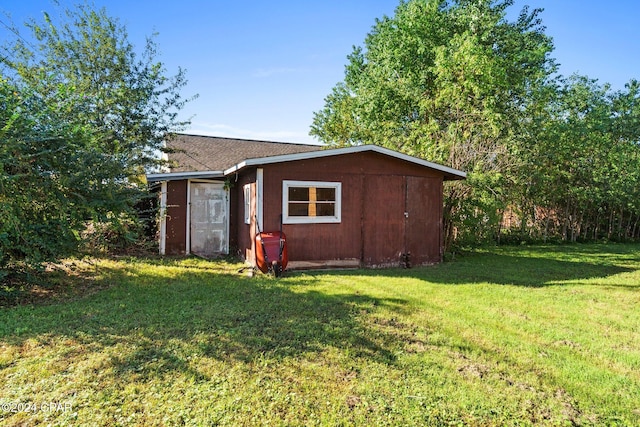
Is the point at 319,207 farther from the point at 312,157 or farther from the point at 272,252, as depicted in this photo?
the point at 272,252

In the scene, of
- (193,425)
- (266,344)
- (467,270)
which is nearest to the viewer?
(193,425)

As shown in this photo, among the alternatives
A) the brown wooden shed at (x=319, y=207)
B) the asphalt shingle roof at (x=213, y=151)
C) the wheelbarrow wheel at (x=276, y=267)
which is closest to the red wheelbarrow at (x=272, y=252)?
the wheelbarrow wheel at (x=276, y=267)

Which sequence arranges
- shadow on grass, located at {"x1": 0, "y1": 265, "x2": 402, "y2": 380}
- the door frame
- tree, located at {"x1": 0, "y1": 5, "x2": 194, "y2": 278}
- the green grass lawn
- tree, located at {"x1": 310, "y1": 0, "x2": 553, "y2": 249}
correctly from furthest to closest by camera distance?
tree, located at {"x1": 310, "y1": 0, "x2": 553, "y2": 249}, the door frame, tree, located at {"x1": 0, "y1": 5, "x2": 194, "y2": 278}, shadow on grass, located at {"x1": 0, "y1": 265, "x2": 402, "y2": 380}, the green grass lawn

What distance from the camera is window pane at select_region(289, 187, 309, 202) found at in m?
7.61

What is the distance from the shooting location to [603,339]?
13.1ft

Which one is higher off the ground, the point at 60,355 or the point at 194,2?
the point at 194,2

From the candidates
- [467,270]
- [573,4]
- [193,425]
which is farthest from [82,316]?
[573,4]

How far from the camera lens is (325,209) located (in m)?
7.85

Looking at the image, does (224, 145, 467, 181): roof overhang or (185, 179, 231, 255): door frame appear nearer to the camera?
(224, 145, 467, 181): roof overhang

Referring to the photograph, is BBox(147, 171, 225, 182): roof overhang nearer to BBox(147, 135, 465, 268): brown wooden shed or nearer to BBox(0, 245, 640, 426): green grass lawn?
BBox(147, 135, 465, 268): brown wooden shed

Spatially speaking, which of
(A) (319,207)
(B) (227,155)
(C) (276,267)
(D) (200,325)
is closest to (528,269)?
(A) (319,207)

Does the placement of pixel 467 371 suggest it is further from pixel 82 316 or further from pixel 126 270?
pixel 126 270

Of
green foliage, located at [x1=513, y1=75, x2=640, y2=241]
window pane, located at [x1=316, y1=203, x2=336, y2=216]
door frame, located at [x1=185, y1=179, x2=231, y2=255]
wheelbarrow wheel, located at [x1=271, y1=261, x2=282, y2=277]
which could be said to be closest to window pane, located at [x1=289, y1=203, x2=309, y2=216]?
window pane, located at [x1=316, y1=203, x2=336, y2=216]

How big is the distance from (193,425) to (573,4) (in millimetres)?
11565
